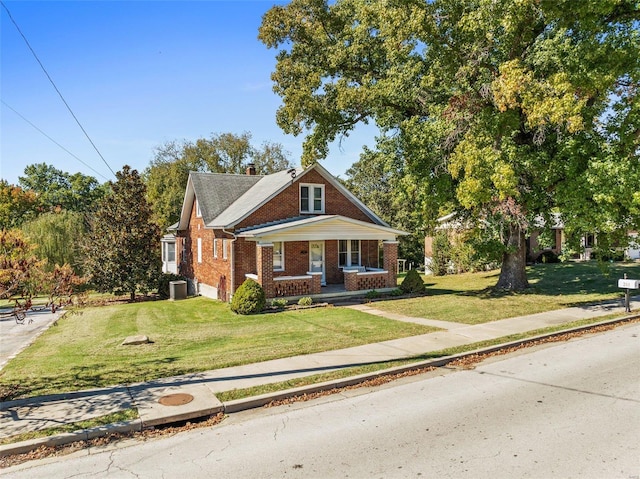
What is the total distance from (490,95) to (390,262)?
884 centimetres

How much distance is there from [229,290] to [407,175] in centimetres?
993

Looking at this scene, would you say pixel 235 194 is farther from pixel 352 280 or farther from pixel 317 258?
pixel 352 280

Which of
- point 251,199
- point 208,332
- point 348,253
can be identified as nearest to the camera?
point 208,332

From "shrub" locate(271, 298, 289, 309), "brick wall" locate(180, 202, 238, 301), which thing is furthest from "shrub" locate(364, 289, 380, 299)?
"brick wall" locate(180, 202, 238, 301)

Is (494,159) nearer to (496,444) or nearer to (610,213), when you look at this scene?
(610,213)

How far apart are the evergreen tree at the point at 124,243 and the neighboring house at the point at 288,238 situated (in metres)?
2.80

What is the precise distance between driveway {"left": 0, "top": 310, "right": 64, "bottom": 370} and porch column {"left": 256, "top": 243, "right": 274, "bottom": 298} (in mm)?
7758

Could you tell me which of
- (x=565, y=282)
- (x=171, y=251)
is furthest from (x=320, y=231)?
(x=171, y=251)

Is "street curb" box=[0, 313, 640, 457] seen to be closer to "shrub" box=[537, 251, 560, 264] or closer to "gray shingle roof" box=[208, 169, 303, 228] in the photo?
"gray shingle roof" box=[208, 169, 303, 228]

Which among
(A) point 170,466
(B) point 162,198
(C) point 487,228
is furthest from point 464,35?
(B) point 162,198

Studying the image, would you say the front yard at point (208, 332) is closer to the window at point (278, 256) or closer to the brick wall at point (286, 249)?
the brick wall at point (286, 249)

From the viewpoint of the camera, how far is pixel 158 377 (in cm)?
900

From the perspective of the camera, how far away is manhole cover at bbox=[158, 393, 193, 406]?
7500 mm

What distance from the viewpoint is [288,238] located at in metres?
19.5
